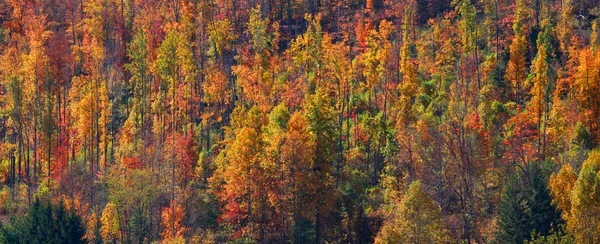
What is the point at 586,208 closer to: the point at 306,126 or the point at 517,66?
the point at 306,126

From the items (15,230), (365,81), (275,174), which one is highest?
(365,81)

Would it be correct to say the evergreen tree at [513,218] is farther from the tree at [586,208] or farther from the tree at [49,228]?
the tree at [49,228]

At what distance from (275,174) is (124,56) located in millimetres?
42266

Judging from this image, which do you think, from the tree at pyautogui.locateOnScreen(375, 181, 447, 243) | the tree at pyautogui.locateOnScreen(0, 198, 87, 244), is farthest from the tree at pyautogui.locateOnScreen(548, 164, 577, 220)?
the tree at pyautogui.locateOnScreen(0, 198, 87, 244)

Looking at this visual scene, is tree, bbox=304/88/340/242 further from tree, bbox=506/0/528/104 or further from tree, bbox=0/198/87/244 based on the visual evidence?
tree, bbox=506/0/528/104

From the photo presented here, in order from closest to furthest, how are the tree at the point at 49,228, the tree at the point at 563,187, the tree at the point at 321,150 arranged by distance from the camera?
the tree at the point at 563,187 < the tree at the point at 49,228 < the tree at the point at 321,150

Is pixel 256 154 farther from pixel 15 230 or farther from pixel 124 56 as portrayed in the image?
pixel 124 56

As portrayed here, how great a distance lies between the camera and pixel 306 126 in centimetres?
6500

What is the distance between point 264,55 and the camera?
282ft

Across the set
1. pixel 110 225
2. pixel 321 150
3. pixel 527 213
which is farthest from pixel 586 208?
pixel 110 225

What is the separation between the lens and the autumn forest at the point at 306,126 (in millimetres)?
60000

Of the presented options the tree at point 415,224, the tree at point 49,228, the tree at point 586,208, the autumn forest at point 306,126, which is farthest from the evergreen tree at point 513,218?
the tree at point 49,228

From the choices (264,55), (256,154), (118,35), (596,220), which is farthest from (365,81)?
(596,220)

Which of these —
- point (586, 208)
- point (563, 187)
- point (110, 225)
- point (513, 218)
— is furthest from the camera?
point (110, 225)
